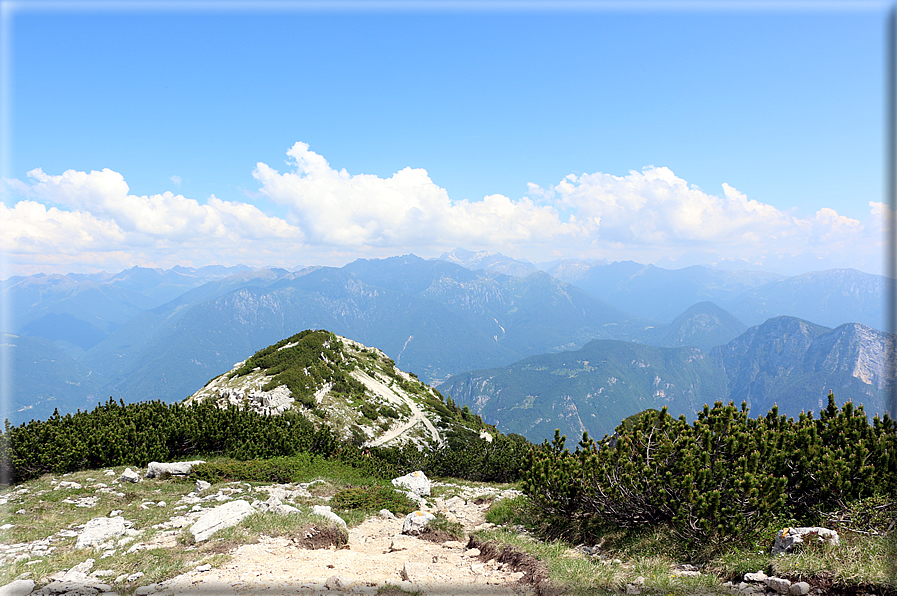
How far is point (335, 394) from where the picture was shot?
180 feet

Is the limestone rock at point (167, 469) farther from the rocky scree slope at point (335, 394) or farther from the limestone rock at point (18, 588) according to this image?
the rocky scree slope at point (335, 394)

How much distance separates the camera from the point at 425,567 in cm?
994

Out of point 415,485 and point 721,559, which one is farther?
point 415,485

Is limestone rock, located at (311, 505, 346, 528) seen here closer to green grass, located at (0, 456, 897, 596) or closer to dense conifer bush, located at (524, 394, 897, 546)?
green grass, located at (0, 456, 897, 596)

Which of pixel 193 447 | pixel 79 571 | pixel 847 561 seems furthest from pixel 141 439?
pixel 847 561

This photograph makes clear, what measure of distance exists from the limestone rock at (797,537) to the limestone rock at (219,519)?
46.5 feet

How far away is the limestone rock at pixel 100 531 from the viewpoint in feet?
36.2

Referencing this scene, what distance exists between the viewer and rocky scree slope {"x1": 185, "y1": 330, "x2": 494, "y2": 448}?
46.2 meters

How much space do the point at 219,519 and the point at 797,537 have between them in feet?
49.4

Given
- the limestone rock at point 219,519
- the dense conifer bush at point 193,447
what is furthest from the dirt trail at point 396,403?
the limestone rock at point 219,519

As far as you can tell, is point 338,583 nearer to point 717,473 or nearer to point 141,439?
point 717,473

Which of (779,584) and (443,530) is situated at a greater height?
(779,584)

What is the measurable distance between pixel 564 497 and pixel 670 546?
313cm

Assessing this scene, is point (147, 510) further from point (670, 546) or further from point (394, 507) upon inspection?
point (670, 546)
